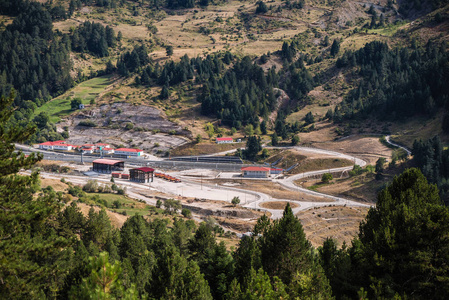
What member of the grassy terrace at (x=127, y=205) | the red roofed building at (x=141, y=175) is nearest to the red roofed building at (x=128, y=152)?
the red roofed building at (x=141, y=175)

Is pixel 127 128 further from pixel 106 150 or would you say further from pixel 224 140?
pixel 224 140

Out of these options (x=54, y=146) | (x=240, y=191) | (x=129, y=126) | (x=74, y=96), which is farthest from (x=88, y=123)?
(x=240, y=191)

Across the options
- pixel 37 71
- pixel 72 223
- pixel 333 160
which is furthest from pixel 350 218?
pixel 37 71

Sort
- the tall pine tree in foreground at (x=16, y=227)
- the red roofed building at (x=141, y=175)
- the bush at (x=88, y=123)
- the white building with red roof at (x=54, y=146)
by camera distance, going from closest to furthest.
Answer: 1. the tall pine tree in foreground at (x=16, y=227)
2. the red roofed building at (x=141, y=175)
3. the white building with red roof at (x=54, y=146)
4. the bush at (x=88, y=123)

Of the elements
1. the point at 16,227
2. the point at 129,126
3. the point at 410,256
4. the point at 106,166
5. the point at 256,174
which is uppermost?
the point at 16,227

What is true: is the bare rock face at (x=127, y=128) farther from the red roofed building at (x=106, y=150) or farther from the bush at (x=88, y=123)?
the red roofed building at (x=106, y=150)

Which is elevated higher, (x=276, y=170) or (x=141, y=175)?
(x=141, y=175)
